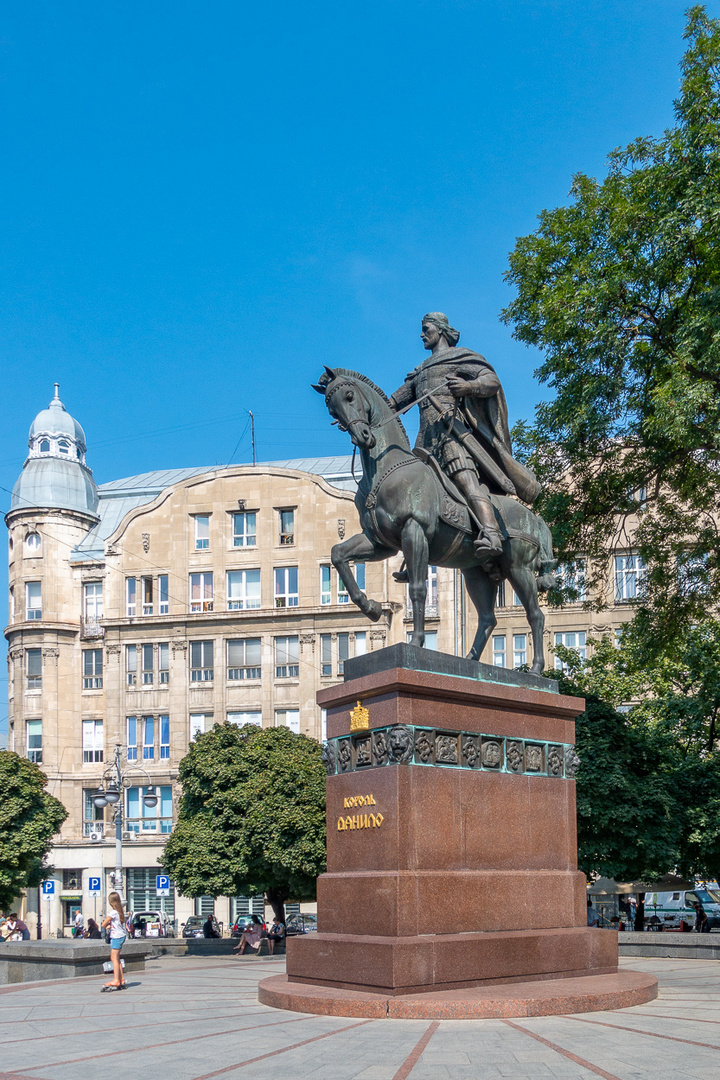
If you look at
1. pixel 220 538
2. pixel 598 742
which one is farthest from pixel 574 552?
pixel 220 538

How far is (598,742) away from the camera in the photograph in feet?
93.6

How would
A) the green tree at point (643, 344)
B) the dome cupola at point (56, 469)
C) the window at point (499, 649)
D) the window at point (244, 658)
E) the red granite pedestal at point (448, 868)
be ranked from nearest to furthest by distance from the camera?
1. the red granite pedestal at point (448, 868)
2. the green tree at point (643, 344)
3. the window at point (499, 649)
4. the window at point (244, 658)
5. the dome cupola at point (56, 469)

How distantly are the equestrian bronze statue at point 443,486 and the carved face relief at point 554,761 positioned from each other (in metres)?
1.35

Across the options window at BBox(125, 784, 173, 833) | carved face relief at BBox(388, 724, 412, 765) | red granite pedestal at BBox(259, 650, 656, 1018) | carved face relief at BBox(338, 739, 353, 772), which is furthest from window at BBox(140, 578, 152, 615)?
carved face relief at BBox(388, 724, 412, 765)

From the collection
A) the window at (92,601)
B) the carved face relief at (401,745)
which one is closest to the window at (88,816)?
the window at (92,601)

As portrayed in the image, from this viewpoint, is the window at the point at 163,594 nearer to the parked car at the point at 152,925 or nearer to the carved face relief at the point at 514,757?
the parked car at the point at 152,925

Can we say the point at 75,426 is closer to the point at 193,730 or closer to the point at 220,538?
the point at 220,538

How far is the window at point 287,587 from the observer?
196ft

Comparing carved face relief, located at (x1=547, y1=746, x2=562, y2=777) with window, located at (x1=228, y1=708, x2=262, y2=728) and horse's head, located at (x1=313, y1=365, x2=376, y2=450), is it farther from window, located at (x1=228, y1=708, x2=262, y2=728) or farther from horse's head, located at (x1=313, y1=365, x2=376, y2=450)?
window, located at (x1=228, y1=708, x2=262, y2=728)

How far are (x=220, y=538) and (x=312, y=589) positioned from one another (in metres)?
5.55

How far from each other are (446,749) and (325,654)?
153ft

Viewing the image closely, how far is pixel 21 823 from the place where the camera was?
41000 millimetres

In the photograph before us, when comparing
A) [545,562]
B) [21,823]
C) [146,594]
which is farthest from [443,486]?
[146,594]

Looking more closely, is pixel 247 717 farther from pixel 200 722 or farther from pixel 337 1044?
pixel 337 1044
